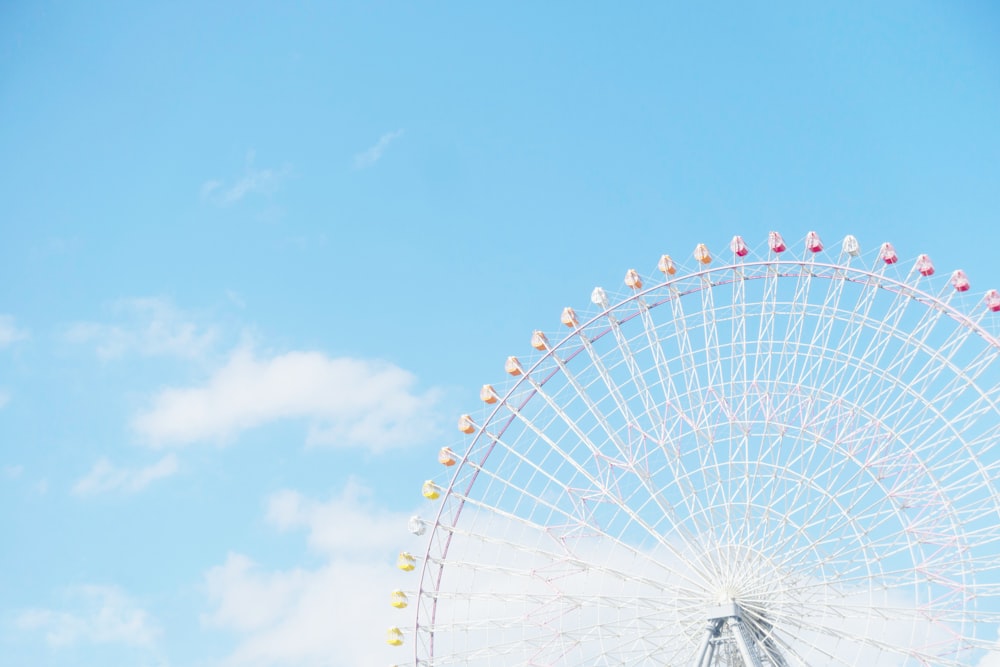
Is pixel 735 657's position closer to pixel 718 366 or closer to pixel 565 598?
pixel 565 598

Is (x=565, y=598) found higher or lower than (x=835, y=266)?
lower

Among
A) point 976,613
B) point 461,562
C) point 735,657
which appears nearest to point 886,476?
point 976,613

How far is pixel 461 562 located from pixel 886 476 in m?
19.9

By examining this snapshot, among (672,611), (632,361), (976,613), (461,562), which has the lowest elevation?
(976,613)

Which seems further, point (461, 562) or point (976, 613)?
Answer: point (461, 562)

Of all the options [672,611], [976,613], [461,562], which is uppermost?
[461,562]

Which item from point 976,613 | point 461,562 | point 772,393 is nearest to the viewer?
point 976,613

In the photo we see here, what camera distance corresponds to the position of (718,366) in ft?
180

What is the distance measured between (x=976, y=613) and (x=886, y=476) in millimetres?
6431

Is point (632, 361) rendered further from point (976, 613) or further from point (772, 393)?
point (976, 613)

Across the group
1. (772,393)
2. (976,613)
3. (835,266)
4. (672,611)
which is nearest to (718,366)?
(772,393)

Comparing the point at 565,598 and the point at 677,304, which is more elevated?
the point at 677,304

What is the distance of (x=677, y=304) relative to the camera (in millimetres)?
56938

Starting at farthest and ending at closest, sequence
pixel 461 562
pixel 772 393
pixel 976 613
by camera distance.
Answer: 1. pixel 461 562
2. pixel 772 393
3. pixel 976 613
